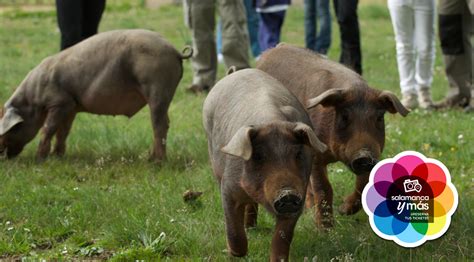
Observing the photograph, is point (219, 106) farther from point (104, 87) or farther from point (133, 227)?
point (104, 87)

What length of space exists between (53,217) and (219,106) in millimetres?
1332

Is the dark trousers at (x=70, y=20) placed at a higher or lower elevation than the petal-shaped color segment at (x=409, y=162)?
lower

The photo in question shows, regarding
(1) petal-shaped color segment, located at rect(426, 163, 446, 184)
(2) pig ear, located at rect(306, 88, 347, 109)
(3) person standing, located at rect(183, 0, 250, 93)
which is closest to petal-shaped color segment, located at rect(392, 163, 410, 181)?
(1) petal-shaped color segment, located at rect(426, 163, 446, 184)

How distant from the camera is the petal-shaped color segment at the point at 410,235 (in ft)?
14.5

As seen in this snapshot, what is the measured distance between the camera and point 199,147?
Answer: 7.36 metres

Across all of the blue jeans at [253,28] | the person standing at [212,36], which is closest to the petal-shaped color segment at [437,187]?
the person standing at [212,36]

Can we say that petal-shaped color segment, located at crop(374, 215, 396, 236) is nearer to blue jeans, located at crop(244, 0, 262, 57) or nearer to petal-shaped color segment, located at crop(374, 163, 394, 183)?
petal-shaped color segment, located at crop(374, 163, 394, 183)

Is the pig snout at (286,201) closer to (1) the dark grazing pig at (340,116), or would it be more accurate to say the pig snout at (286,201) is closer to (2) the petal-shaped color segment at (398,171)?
(2) the petal-shaped color segment at (398,171)

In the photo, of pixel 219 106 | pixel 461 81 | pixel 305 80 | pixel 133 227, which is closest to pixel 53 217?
pixel 133 227

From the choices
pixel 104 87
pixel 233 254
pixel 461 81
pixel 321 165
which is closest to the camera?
pixel 233 254

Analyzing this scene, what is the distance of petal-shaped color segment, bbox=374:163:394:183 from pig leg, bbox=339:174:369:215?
2.48 ft

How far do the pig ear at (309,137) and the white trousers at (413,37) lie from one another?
4794mm

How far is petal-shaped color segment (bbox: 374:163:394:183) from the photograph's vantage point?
14.8 feet

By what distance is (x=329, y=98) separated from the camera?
16.6 feet
